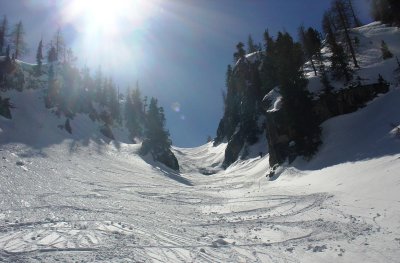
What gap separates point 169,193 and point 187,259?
17.9m

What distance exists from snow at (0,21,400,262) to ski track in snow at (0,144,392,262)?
5 cm

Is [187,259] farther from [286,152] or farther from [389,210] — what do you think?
[286,152]

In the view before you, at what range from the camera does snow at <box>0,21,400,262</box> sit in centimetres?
1040

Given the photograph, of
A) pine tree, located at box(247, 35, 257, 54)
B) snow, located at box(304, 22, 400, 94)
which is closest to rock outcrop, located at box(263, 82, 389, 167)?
snow, located at box(304, 22, 400, 94)

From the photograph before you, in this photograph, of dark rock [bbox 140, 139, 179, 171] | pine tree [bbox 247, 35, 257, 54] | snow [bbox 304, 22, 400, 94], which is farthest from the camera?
pine tree [bbox 247, 35, 257, 54]

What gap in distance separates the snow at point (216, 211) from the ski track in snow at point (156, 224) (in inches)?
1.8

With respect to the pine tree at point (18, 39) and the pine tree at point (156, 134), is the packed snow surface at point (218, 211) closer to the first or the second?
the pine tree at point (156, 134)

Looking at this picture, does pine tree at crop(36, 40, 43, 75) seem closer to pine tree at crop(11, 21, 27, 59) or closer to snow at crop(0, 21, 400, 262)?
pine tree at crop(11, 21, 27, 59)

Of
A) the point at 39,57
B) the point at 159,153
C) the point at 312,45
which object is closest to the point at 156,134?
the point at 159,153

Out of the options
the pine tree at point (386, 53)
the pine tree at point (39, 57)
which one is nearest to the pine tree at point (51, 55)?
the pine tree at point (39, 57)

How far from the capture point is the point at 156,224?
590 inches

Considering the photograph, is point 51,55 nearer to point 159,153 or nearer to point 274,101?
point 159,153

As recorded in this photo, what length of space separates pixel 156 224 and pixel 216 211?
5.67 m

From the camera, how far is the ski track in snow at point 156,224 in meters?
10.2
